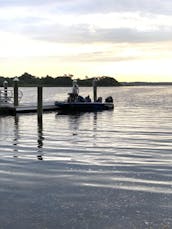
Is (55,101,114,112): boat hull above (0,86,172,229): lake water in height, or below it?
above

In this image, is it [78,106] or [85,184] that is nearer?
[85,184]

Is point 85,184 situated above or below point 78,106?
below

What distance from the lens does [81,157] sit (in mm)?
15461

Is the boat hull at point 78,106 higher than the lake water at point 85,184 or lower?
higher

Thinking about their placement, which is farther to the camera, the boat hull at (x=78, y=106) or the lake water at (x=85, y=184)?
the boat hull at (x=78, y=106)

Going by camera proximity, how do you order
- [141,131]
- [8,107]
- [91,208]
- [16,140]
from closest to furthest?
1. [91,208]
2. [16,140]
3. [141,131]
4. [8,107]

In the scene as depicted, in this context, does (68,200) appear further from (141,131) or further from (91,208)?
(141,131)

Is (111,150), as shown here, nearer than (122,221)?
No

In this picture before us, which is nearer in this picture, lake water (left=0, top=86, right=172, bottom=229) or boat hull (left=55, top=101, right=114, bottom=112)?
lake water (left=0, top=86, right=172, bottom=229)

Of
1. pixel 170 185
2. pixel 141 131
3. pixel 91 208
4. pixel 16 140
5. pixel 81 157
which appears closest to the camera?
pixel 91 208

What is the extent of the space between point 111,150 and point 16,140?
17.2ft

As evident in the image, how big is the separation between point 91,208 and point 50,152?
24.7ft

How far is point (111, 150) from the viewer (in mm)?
17266

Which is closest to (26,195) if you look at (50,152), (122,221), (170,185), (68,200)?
(68,200)
